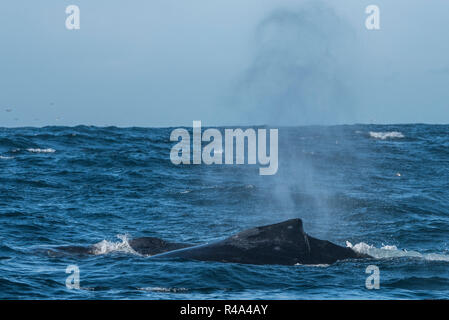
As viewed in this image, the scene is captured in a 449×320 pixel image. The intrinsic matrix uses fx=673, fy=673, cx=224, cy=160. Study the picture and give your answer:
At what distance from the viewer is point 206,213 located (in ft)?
90.5

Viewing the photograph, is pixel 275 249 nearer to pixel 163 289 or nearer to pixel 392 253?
pixel 163 289

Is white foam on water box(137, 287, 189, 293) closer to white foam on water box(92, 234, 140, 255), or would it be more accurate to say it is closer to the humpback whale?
the humpback whale

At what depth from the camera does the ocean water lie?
49.3 feet

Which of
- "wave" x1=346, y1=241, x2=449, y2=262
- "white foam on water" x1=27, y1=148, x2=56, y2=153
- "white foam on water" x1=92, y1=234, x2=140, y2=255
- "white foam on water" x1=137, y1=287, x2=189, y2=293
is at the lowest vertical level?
"white foam on water" x1=137, y1=287, x2=189, y2=293

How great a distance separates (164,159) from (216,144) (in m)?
19.9

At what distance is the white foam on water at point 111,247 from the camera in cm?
1914

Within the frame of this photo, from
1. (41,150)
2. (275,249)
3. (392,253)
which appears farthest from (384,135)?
(275,249)

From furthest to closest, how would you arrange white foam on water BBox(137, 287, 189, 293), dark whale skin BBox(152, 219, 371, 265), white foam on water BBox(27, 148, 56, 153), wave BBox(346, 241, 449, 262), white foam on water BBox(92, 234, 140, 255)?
1. white foam on water BBox(27, 148, 56, 153)
2. white foam on water BBox(92, 234, 140, 255)
3. wave BBox(346, 241, 449, 262)
4. dark whale skin BBox(152, 219, 371, 265)
5. white foam on water BBox(137, 287, 189, 293)

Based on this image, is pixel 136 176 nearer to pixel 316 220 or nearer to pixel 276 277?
pixel 316 220

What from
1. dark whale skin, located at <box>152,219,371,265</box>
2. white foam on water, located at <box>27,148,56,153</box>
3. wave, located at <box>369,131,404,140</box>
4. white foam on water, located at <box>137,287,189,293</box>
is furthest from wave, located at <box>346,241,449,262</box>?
wave, located at <box>369,131,404,140</box>

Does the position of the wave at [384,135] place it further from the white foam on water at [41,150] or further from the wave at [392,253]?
the wave at [392,253]

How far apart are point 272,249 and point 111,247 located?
519 cm

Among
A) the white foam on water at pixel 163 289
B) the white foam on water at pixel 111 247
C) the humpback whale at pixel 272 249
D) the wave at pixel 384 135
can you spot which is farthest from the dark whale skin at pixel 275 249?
the wave at pixel 384 135

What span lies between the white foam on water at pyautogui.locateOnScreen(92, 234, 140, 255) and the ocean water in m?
0.06
